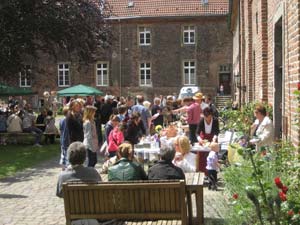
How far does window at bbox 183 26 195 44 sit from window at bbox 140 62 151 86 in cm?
390

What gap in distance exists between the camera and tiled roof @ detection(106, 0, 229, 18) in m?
50.0

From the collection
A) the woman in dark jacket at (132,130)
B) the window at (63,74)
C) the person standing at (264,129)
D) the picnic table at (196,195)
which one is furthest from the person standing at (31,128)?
the window at (63,74)

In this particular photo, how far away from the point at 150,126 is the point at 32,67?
22.0 feet

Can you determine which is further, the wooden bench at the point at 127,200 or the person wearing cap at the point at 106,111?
the person wearing cap at the point at 106,111

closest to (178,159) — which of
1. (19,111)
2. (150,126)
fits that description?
(150,126)

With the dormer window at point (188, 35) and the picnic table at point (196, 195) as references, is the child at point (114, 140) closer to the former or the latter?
the picnic table at point (196, 195)

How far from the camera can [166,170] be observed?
303 inches

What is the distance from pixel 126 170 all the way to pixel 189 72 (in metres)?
42.7

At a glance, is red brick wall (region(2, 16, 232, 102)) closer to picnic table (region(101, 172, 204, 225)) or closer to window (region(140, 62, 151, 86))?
window (region(140, 62, 151, 86))

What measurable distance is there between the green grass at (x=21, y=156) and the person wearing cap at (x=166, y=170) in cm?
676

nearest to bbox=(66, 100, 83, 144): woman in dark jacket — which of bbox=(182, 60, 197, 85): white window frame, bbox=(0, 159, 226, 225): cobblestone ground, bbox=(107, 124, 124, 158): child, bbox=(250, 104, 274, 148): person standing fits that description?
bbox=(107, 124, 124, 158): child

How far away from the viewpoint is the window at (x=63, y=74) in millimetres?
52028

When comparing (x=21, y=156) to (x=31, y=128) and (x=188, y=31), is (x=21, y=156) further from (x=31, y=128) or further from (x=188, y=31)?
(x=188, y=31)

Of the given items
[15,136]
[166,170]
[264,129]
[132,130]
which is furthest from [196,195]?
[15,136]
